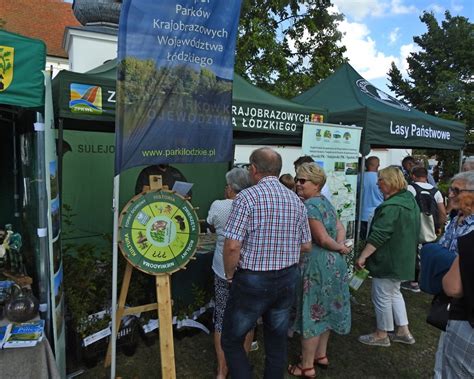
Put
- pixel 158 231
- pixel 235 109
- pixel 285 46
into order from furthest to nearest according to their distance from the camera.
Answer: pixel 285 46
pixel 235 109
pixel 158 231

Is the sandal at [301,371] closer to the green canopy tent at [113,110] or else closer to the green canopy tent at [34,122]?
the green canopy tent at [34,122]

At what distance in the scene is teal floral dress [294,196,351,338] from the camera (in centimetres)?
280

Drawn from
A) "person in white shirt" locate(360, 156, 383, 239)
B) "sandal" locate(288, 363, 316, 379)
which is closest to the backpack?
"person in white shirt" locate(360, 156, 383, 239)

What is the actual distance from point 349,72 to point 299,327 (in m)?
4.44

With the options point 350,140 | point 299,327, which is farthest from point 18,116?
point 350,140

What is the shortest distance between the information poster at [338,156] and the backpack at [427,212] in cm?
75

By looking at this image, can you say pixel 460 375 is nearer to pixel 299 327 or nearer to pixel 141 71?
pixel 299 327

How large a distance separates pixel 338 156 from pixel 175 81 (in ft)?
8.22

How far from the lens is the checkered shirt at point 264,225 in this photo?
2.13 meters

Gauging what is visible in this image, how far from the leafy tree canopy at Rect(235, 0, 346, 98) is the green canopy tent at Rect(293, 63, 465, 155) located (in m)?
6.95

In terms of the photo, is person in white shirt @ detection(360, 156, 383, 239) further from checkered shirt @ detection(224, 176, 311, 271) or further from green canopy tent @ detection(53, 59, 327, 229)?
checkered shirt @ detection(224, 176, 311, 271)

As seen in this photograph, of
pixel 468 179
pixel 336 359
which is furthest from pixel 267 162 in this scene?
pixel 336 359

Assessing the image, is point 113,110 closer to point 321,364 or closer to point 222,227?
point 222,227

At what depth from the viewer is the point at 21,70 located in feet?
6.84
